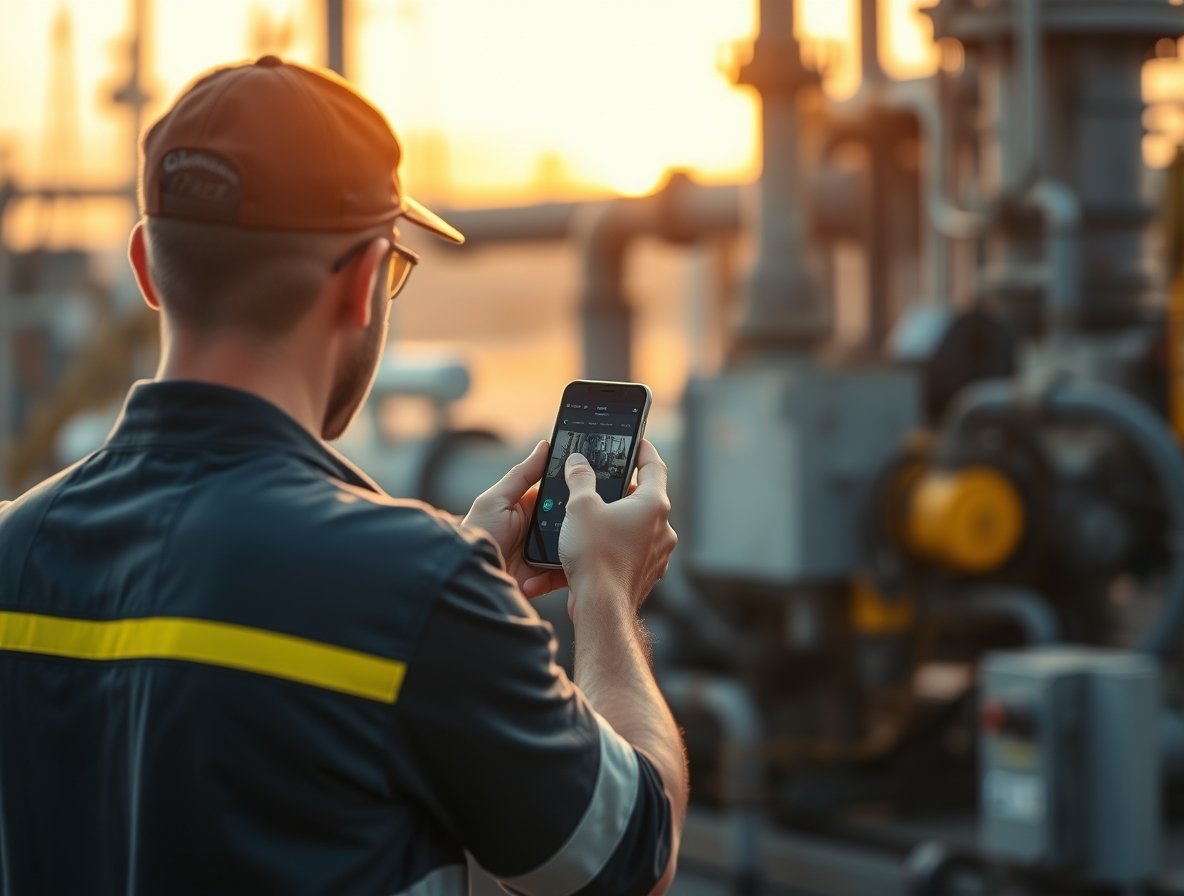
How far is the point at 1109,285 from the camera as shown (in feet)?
24.6

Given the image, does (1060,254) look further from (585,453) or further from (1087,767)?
(585,453)

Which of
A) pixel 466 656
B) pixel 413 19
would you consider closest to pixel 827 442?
pixel 466 656

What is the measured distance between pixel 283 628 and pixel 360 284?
273 mm

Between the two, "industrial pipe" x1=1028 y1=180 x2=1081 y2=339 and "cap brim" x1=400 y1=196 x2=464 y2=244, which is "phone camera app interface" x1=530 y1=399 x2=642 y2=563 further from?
"industrial pipe" x1=1028 y1=180 x2=1081 y2=339

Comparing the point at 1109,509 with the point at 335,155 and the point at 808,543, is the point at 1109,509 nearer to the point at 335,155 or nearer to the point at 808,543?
the point at 808,543

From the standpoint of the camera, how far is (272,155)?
1421 millimetres

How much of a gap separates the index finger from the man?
7 cm

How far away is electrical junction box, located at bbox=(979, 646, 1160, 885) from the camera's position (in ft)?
17.9

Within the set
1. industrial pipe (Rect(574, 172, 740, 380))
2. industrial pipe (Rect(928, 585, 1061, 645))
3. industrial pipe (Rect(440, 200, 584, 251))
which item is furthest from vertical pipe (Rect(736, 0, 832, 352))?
industrial pipe (Rect(440, 200, 584, 251))

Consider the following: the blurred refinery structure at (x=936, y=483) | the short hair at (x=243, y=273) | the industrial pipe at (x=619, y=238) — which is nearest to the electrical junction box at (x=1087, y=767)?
the blurred refinery structure at (x=936, y=483)

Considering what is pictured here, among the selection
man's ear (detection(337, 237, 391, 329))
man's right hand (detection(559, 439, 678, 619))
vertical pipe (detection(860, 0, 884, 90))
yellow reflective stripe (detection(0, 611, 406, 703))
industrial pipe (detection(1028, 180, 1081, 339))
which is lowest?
yellow reflective stripe (detection(0, 611, 406, 703))

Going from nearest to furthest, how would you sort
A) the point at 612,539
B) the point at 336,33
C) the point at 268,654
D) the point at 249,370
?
1. the point at 268,654
2. the point at 249,370
3. the point at 612,539
4. the point at 336,33

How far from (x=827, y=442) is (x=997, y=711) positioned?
1.35m

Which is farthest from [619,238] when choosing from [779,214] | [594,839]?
[594,839]
